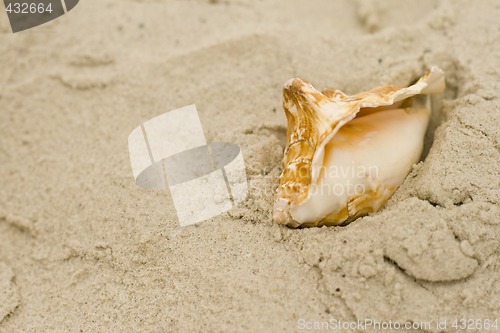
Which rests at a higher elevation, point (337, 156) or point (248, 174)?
point (337, 156)

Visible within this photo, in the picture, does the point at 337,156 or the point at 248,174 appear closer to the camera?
→ the point at 337,156

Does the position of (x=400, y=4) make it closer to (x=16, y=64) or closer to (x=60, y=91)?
(x=60, y=91)

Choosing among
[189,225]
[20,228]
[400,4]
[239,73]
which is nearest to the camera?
[189,225]

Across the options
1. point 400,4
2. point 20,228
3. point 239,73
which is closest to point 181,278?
point 20,228
